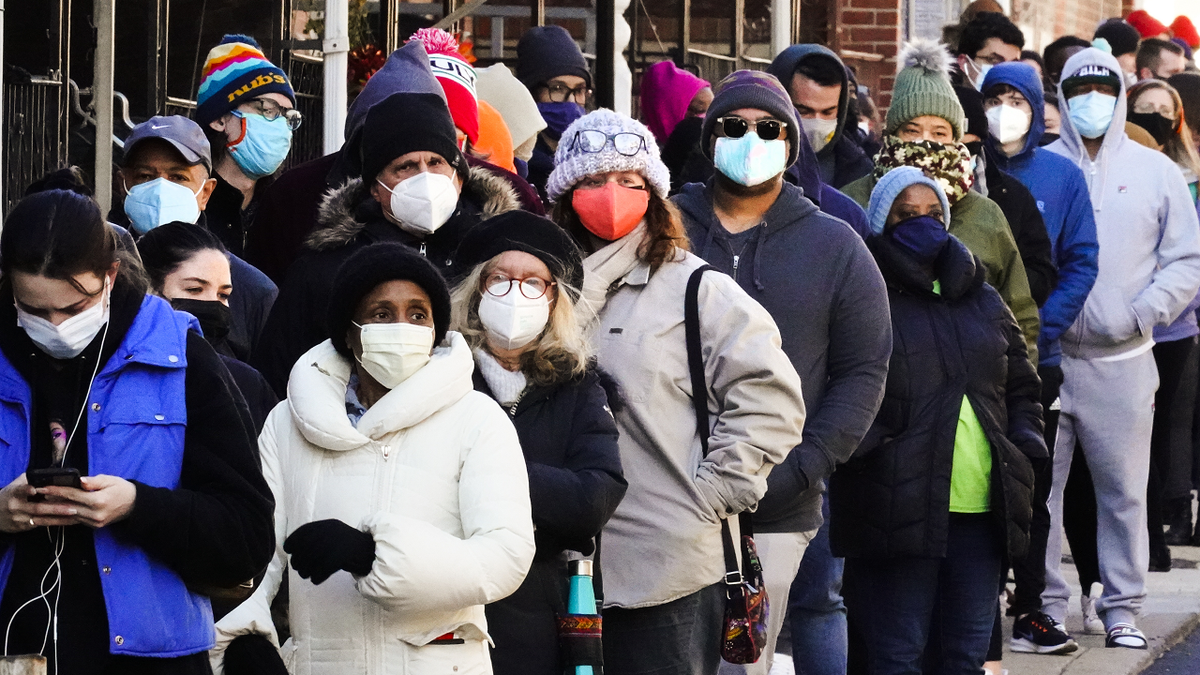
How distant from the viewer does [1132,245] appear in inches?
340

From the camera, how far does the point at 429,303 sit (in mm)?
4168

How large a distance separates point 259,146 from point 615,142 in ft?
5.19

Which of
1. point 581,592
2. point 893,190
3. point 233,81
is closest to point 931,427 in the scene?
point 893,190

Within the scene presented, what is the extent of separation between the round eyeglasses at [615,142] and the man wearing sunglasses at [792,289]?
0.55m

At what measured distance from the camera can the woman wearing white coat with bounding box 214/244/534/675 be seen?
387 centimetres

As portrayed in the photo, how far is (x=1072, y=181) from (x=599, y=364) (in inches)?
144

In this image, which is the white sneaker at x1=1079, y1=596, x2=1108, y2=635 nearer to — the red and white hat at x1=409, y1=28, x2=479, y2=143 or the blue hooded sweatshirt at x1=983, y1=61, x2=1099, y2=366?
the blue hooded sweatshirt at x1=983, y1=61, x2=1099, y2=366

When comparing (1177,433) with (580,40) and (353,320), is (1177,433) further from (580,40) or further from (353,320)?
(353,320)

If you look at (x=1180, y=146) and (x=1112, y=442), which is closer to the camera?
(x=1112, y=442)

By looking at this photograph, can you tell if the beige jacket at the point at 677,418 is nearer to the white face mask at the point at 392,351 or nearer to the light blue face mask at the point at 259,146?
the white face mask at the point at 392,351

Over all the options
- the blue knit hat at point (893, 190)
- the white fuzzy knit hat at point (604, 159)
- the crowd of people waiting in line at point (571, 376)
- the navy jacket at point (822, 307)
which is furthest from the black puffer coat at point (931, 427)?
the white fuzzy knit hat at point (604, 159)

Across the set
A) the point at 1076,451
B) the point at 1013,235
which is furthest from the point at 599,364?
the point at 1076,451

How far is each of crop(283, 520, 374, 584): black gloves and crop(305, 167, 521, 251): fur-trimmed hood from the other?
139 cm

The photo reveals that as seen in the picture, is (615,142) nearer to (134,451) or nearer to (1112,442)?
(134,451)
